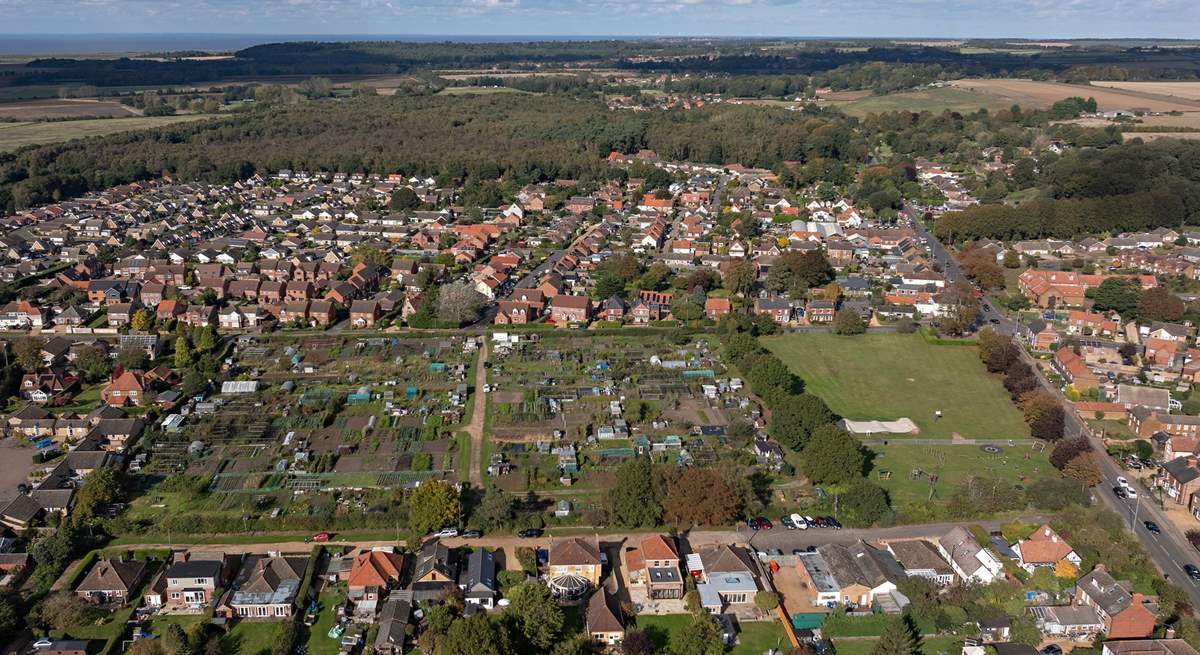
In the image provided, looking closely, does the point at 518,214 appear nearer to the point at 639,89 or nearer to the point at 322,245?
the point at 322,245

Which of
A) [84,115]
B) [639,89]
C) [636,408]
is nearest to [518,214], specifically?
Answer: [636,408]

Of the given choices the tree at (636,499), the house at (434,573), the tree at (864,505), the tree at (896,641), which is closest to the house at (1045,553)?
the tree at (864,505)

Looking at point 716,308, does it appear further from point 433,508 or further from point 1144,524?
point 433,508

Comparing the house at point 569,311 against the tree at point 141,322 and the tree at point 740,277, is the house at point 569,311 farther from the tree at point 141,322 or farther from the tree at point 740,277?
the tree at point 141,322

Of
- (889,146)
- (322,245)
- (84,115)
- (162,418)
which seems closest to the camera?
(162,418)

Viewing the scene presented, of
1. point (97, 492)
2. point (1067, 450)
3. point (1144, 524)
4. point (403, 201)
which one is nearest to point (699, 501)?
point (1067, 450)
